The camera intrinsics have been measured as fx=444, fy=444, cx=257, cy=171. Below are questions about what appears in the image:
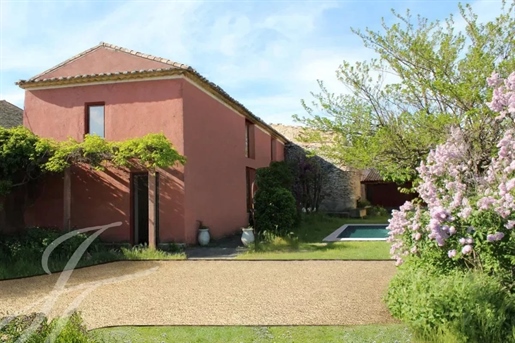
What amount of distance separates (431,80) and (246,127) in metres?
11.7

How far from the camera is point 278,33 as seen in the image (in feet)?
32.8

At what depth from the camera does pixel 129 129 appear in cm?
1359

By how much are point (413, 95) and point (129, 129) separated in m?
8.36

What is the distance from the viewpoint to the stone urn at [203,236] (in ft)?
44.2

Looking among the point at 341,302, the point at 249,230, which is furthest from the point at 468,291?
the point at 249,230

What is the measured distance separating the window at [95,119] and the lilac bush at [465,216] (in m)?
10.6

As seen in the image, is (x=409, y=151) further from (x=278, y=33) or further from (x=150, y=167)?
(x=150, y=167)

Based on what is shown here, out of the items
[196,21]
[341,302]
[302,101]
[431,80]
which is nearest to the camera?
[341,302]

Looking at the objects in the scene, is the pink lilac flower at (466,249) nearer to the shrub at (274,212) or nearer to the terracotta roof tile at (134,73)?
the shrub at (274,212)

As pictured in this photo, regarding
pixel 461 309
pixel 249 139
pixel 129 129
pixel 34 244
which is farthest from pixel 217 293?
pixel 249 139

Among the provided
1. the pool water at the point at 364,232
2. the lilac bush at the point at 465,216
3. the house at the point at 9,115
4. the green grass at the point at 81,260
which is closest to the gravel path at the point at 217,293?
the green grass at the point at 81,260

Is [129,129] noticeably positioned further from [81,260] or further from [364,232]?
[364,232]

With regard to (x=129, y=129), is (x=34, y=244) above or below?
below

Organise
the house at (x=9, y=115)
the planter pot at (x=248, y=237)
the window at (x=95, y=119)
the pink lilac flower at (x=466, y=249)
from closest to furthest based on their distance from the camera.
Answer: the pink lilac flower at (x=466, y=249)
the planter pot at (x=248, y=237)
the window at (x=95, y=119)
the house at (x=9, y=115)
